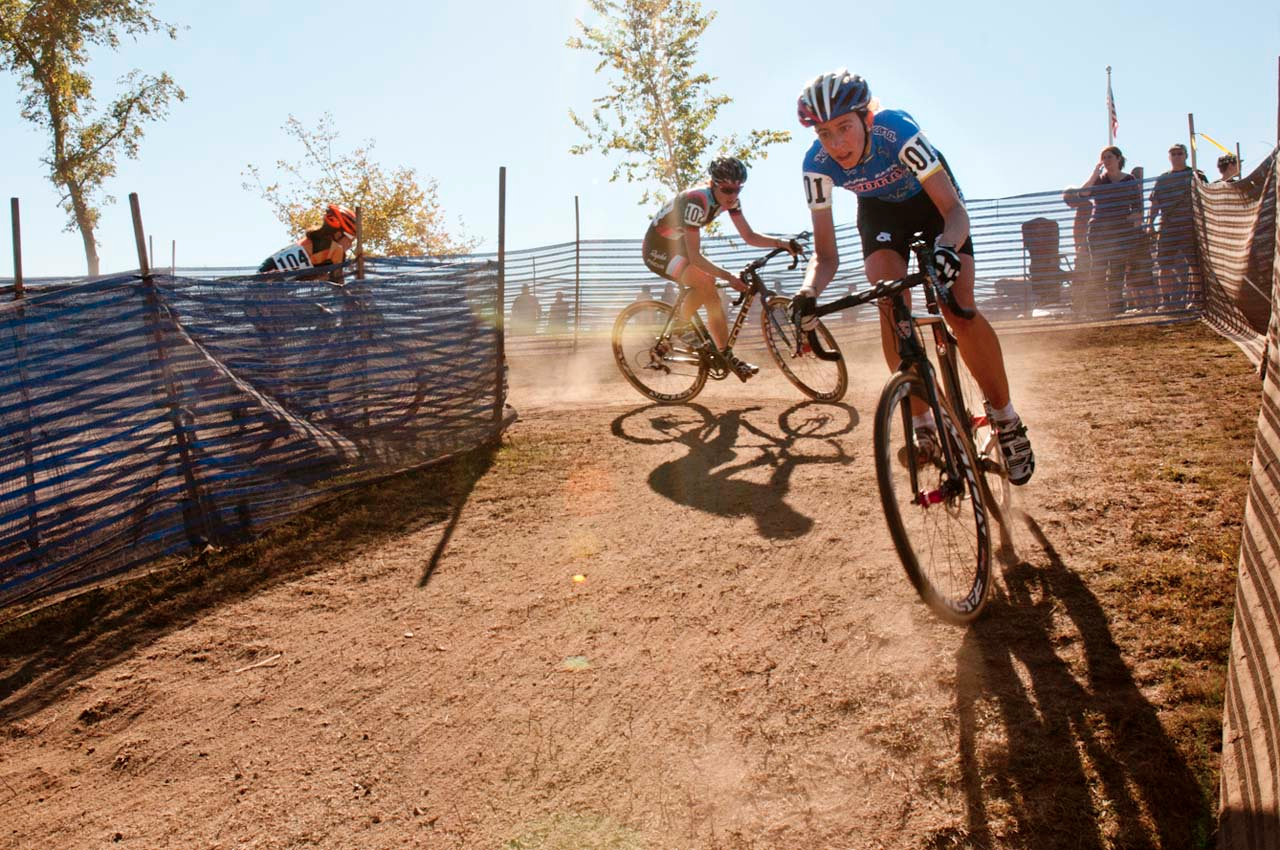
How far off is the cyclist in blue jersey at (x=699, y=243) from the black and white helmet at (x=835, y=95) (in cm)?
366

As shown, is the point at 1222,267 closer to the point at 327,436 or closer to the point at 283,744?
the point at 327,436

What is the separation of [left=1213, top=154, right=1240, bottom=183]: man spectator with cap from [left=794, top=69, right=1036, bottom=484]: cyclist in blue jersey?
1108 cm

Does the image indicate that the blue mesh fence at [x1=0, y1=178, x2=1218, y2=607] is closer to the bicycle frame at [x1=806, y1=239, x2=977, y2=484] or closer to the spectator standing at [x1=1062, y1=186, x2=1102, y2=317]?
the bicycle frame at [x1=806, y1=239, x2=977, y2=484]

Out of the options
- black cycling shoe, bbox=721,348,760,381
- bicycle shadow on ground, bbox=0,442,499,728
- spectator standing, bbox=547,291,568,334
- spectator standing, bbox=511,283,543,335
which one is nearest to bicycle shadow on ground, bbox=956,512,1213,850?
bicycle shadow on ground, bbox=0,442,499,728

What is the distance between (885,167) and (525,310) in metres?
15.3

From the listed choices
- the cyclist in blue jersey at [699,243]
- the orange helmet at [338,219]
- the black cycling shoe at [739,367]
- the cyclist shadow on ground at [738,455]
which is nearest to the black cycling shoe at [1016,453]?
the cyclist shadow on ground at [738,455]

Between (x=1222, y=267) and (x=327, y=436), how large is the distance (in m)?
9.61

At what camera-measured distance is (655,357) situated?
8.77m

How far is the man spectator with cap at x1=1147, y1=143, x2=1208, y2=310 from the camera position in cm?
1204

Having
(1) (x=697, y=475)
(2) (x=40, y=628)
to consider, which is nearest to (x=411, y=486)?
(1) (x=697, y=475)

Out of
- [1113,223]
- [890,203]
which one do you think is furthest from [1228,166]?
[890,203]

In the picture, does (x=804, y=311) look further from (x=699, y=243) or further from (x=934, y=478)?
(x=699, y=243)

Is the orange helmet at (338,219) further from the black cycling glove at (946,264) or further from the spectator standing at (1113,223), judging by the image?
the spectator standing at (1113,223)

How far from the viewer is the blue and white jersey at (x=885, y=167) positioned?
4035 mm
